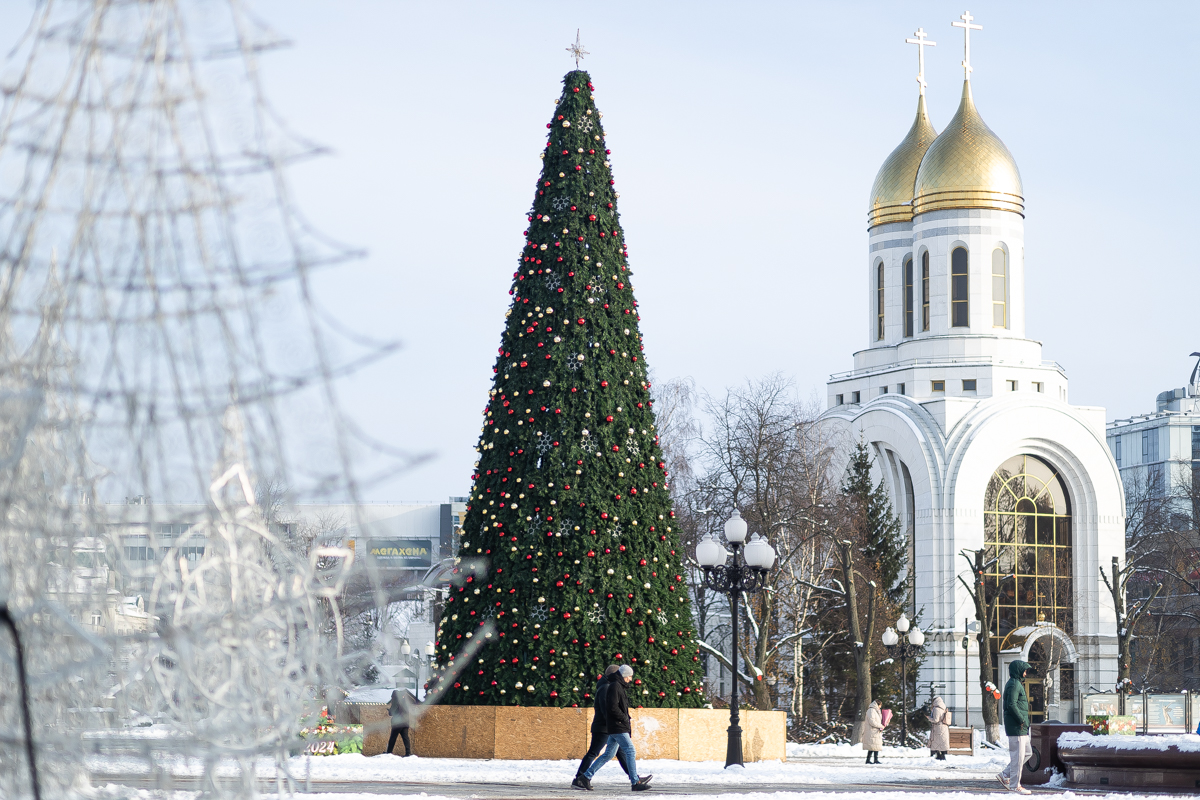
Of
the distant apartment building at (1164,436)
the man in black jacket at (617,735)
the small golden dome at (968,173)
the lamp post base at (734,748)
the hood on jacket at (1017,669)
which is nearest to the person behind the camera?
the man in black jacket at (617,735)

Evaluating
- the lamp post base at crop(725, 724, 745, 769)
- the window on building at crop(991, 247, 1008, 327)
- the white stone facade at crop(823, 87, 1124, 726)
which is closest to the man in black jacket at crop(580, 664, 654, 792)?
the lamp post base at crop(725, 724, 745, 769)

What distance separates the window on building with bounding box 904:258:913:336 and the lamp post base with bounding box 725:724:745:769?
3409cm

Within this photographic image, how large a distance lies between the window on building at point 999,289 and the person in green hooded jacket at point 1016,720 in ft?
110

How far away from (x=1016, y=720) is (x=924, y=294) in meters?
34.7

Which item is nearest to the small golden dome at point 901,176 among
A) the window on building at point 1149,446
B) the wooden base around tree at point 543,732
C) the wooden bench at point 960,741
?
the wooden bench at point 960,741

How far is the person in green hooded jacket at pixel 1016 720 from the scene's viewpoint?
1471 cm

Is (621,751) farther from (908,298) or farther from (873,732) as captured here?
(908,298)

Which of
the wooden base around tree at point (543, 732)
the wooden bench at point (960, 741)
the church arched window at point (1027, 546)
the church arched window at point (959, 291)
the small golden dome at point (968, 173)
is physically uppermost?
the small golden dome at point (968, 173)

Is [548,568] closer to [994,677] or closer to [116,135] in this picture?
[116,135]

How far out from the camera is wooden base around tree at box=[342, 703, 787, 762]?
16.6 m

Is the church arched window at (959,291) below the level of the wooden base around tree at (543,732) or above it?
above

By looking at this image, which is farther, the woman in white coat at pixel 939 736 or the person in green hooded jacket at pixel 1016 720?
the woman in white coat at pixel 939 736

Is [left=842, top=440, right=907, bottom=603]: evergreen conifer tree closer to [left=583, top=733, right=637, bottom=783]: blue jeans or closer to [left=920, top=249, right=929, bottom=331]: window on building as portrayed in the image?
[left=920, top=249, right=929, bottom=331]: window on building

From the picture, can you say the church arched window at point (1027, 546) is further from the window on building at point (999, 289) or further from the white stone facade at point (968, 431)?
the window on building at point (999, 289)
